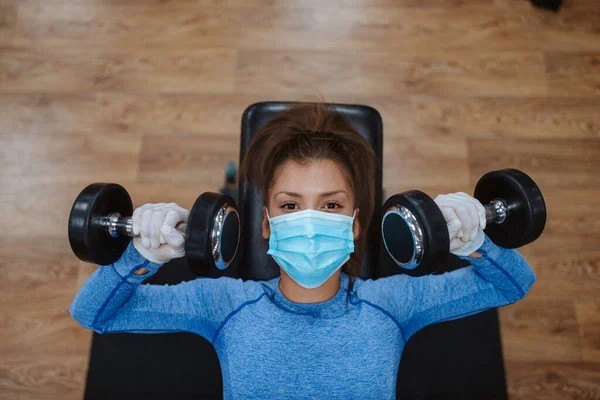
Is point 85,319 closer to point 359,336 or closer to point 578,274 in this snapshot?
point 359,336

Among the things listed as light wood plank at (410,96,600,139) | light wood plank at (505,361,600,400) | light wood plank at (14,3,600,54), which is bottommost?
light wood plank at (505,361,600,400)

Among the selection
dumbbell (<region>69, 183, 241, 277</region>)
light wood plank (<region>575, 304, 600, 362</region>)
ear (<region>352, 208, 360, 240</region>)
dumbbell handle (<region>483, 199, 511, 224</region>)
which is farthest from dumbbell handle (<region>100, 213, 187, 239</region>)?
light wood plank (<region>575, 304, 600, 362</region>)

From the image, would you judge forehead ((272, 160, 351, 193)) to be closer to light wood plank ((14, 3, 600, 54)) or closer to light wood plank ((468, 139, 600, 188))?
light wood plank ((468, 139, 600, 188))

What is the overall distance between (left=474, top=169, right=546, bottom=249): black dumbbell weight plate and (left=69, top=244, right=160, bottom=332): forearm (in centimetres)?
97

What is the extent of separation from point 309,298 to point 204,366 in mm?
609

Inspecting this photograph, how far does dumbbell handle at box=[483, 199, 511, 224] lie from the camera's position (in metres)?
1.24

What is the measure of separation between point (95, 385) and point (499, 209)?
1.59m

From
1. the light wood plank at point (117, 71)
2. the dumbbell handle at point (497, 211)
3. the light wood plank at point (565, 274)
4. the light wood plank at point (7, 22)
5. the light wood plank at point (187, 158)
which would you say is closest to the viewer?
the dumbbell handle at point (497, 211)

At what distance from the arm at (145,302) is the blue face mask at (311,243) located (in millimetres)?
219

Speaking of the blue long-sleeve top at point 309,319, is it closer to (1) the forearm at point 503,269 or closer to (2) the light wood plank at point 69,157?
(1) the forearm at point 503,269

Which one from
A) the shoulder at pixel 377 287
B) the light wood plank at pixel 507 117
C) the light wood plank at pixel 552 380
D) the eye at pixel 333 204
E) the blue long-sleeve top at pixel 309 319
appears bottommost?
the light wood plank at pixel 552 380

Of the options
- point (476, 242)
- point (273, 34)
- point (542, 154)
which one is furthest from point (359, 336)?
point (273, 34)

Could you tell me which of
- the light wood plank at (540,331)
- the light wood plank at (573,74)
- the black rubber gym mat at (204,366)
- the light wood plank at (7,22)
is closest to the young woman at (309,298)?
the black rubber gym mat at (204,366)

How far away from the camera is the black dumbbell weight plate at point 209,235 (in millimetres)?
1113
